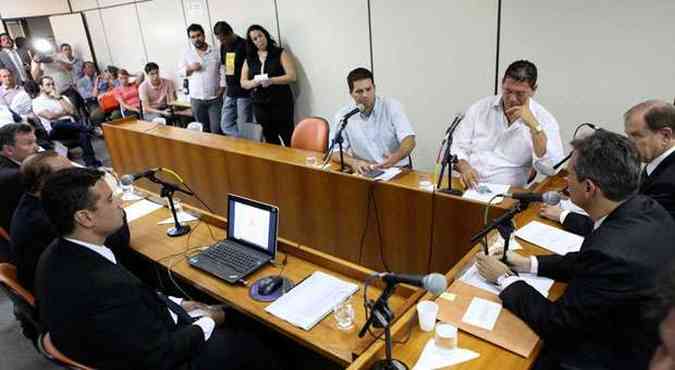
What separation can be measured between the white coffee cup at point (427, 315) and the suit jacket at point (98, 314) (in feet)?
2.84

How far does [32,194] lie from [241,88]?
3.00 m

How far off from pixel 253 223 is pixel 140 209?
1072mm

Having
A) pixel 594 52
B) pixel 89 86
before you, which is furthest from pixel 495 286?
pixel 89 86

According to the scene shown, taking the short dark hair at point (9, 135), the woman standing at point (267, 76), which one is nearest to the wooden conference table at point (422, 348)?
the short dark hair at point (9, 135)

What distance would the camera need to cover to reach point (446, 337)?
1279 mm

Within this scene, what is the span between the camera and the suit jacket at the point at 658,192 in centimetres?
178

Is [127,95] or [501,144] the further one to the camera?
[127,95]

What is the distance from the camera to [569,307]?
125 centimetres

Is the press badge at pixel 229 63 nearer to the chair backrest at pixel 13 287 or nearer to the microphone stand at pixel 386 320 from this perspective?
the chair backrest at pixel 13 287

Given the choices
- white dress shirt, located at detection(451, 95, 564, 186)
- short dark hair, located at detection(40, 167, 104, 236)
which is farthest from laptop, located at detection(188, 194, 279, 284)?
white dress shirt, located at detection(451, 95, 564, 186)

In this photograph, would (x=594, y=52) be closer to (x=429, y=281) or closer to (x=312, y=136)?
(x=312, y=136)

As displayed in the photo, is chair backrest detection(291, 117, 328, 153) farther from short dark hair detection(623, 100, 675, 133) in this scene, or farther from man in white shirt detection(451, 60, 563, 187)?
short dark hair detection(623, 100, 675, 133)

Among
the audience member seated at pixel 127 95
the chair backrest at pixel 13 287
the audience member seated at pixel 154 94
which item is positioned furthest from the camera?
the audience member seated at pixel 127 95

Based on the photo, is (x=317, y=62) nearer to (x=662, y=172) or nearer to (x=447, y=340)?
(x=662, y=172)
